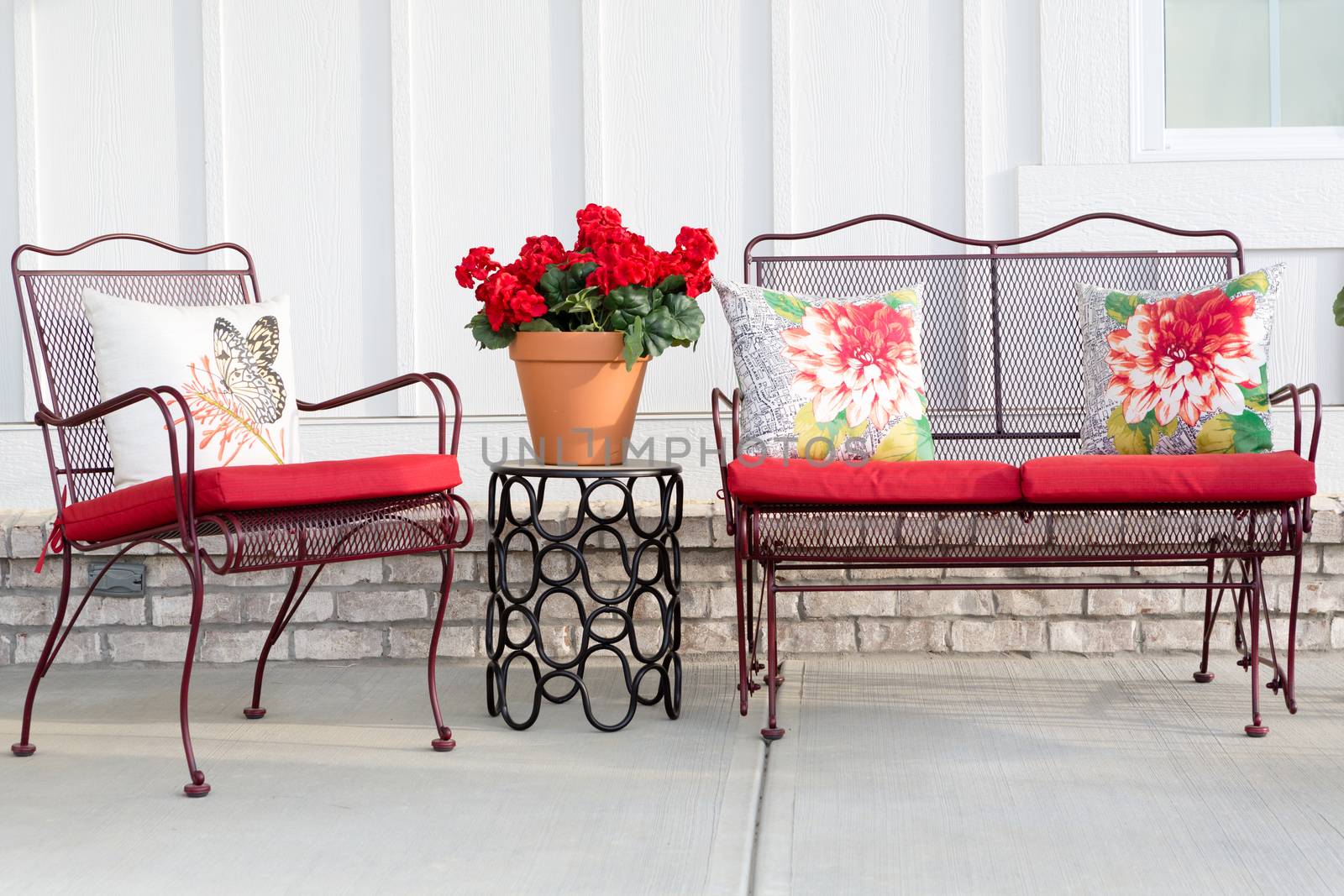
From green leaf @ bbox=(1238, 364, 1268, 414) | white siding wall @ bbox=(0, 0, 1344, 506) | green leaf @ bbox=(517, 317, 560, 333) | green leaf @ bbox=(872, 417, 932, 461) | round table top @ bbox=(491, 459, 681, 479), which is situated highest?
white siding wall @ bbox=(0, 0, 1344, 506)

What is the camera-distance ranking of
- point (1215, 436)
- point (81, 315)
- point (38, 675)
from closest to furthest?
1. point (38, 675)
2. point (1215, 436)
3. point (81, 315)

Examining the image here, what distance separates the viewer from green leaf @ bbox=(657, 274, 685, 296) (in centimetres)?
249

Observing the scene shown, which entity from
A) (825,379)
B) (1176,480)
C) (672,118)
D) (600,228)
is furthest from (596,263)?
(1176,480)

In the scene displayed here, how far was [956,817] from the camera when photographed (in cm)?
189

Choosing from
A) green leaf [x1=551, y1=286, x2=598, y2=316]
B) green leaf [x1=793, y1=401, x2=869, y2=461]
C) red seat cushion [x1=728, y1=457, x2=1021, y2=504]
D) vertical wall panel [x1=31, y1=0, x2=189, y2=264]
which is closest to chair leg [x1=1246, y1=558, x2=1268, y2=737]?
red seat cushion [x1=728, y1=457, x2=1021, y2=504]

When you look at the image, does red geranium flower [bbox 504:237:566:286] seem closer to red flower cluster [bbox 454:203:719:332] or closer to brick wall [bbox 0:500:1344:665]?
red flower cluster [bbox 454:203:719:332]

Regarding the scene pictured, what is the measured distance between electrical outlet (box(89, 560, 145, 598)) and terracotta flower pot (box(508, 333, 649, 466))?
116cm

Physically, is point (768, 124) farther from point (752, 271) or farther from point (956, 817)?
point (956, 817)

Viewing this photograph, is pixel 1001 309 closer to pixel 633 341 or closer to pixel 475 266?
pixel 633 341

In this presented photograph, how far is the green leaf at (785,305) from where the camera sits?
2604 mm

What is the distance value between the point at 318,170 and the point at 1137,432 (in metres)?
2.05

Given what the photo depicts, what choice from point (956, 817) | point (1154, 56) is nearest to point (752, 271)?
point (1154, 56)

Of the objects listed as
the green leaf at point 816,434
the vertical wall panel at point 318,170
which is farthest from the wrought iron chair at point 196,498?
the green leaf at point 816,434

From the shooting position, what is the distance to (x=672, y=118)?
321cm
